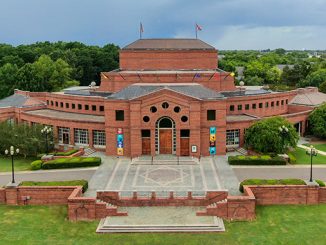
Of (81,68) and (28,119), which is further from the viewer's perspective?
(81,68)

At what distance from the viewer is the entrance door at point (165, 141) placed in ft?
150

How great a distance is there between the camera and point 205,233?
28859mm

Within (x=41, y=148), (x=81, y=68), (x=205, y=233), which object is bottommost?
(x=205, y=233)

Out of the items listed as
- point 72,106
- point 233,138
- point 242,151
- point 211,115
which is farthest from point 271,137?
point 72,106

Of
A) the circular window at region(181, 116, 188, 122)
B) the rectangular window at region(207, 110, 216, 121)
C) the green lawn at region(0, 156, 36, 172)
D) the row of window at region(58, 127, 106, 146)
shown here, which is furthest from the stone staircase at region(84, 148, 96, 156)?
the rectangular window at region(207, 110, 216, 121)

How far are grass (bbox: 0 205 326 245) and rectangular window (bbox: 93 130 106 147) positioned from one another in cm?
1760

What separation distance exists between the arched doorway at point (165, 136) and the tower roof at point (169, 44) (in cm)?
1636

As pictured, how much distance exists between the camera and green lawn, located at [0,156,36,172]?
43.2 metres

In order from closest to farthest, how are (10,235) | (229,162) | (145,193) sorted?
(10,235) < (145,193) < (229,162)

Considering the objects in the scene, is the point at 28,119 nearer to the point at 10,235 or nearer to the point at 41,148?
the point at 41,148

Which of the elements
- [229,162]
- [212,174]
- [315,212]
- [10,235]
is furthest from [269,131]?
[10,235]

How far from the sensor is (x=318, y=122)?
5534 centimetres

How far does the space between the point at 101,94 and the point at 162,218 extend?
2979cm

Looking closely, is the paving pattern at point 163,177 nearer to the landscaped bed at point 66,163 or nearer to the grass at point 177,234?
the landscaped bed at point 66,163
